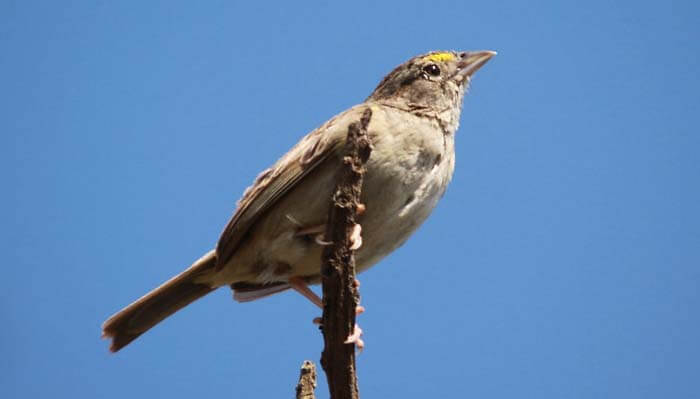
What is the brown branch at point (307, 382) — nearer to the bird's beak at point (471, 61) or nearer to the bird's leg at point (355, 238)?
the bird's leg at point (355, 238)

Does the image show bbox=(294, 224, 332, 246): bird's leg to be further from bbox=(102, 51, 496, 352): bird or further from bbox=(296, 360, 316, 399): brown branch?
bbox=(296, 360, 316, 399): brown branch

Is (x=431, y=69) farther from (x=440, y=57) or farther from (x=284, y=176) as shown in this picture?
(x=284, y=176)

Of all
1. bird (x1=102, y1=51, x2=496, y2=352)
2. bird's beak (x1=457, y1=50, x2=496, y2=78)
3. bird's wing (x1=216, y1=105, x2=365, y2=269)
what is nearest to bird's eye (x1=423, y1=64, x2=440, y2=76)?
bird (x1=102, y1=51, x2=496, y2=352)

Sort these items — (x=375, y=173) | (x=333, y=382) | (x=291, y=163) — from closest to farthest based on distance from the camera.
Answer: (x=333, y=382) < (x=375, y=173) < (x=291, y=163)

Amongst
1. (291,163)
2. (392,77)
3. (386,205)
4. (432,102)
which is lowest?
(386,205)

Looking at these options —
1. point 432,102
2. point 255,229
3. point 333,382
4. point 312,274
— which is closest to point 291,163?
point 255,229

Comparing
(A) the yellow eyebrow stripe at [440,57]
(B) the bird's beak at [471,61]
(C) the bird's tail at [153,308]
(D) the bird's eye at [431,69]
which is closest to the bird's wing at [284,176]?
(C) the bird's tail at [153,308]

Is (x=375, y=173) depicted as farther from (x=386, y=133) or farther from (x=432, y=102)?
(x=432, y=102)
